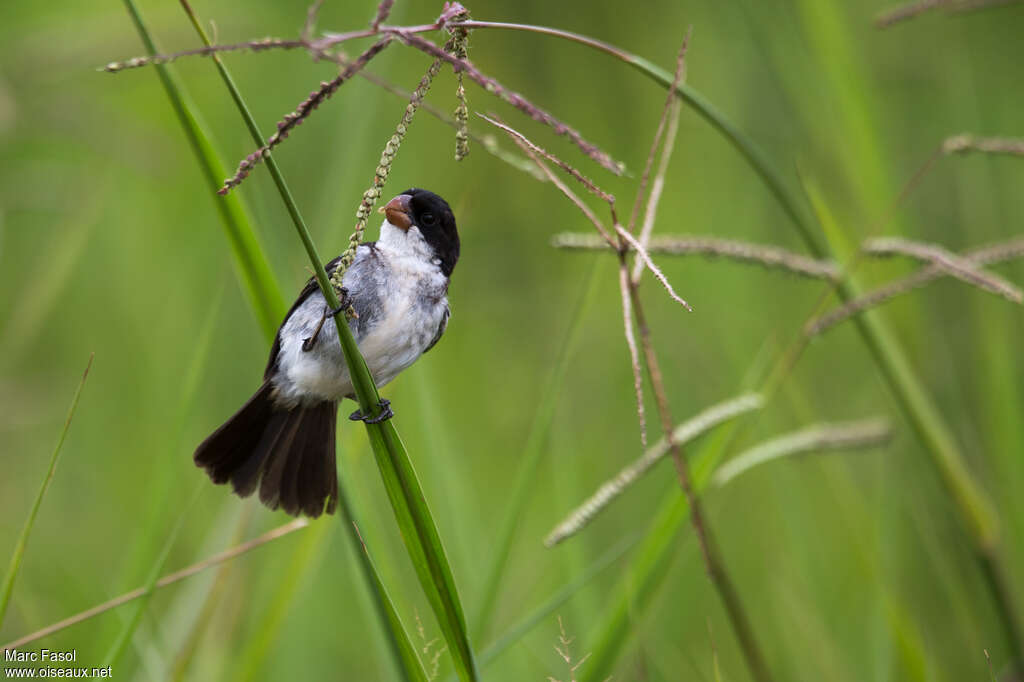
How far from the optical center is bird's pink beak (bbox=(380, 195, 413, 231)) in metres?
2.02

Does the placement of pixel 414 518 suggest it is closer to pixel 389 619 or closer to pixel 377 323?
pixel 389 619

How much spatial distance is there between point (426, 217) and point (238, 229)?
0.47 m

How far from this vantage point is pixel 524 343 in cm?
483

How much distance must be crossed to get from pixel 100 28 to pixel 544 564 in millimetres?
2536

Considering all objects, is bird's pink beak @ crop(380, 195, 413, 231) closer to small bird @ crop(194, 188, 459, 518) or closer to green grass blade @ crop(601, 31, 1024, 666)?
small bird @ crop(194, 188, 459, 518)

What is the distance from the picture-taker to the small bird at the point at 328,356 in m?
1.89

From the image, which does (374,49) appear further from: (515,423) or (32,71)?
(515,423)

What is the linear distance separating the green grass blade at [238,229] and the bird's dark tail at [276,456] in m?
0.21

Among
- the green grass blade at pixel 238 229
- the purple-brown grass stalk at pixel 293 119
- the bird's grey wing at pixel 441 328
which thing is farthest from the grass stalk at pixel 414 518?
the bird's grey wing at pixel 441 328

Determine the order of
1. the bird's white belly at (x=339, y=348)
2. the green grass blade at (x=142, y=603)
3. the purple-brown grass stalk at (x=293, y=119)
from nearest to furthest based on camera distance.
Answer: the purple-brown grass stalk at (x=293, y=119) < the green grass blade at (x=142, y=603) < the bird's white belly at (x=339, y=348)

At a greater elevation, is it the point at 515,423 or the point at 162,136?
the point at 162,136

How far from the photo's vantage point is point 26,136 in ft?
12.4

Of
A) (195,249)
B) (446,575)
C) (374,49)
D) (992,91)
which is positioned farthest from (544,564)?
(374,49)

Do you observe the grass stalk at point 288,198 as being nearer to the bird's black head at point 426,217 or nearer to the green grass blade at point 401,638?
the green grass blade at point 401,638
